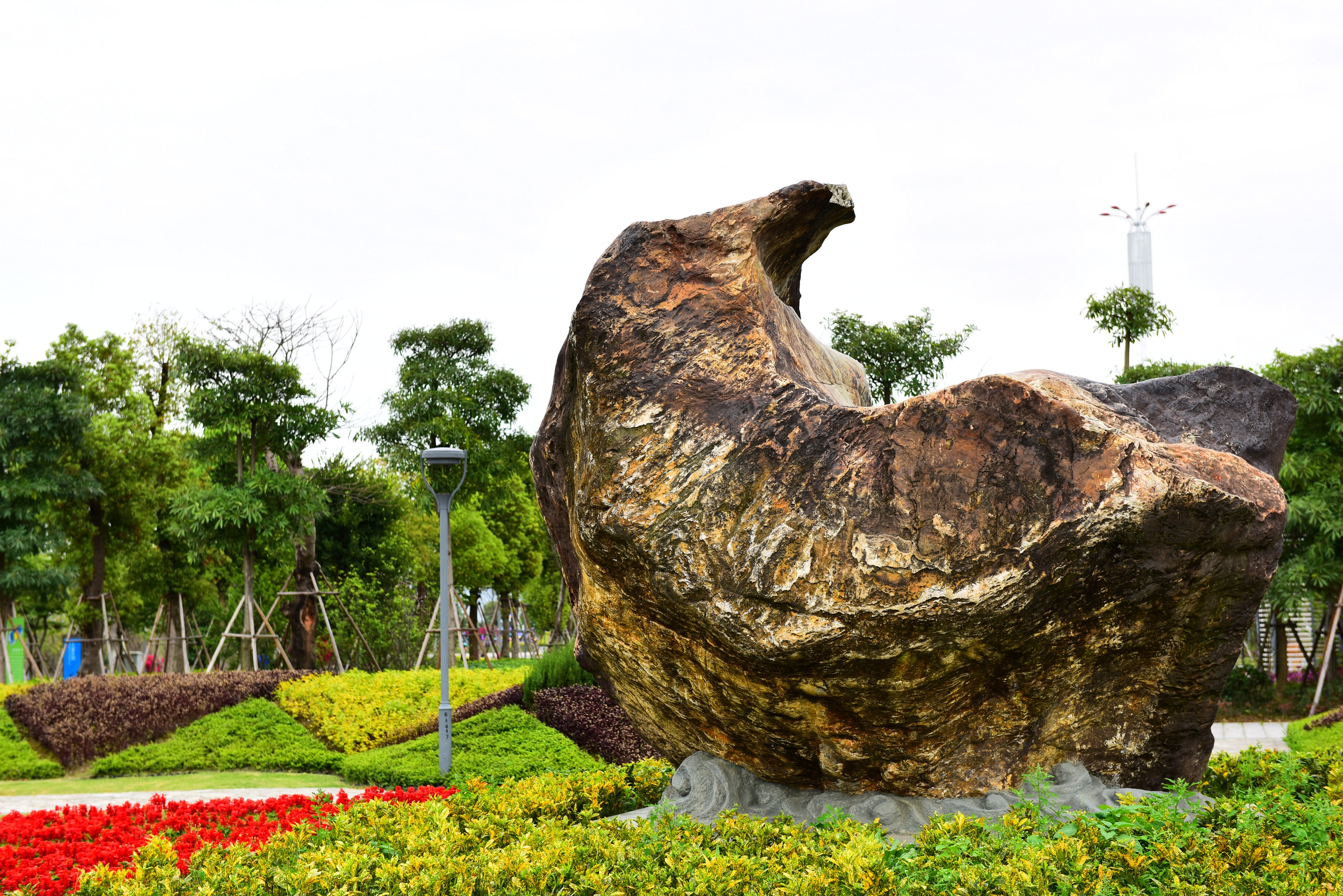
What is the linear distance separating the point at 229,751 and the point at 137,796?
1719 millimetres

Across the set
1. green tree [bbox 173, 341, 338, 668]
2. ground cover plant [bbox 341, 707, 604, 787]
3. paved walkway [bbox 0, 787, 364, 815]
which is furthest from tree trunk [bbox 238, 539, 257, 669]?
paved walkway [bbox 0, 787, 364, 815]

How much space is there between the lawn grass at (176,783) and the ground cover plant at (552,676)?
2.33 metres

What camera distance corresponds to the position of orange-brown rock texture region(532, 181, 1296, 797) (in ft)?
12.5

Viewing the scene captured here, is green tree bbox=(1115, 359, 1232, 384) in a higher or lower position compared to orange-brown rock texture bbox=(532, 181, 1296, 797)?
higher

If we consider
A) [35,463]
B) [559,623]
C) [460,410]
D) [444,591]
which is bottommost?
[559,623]

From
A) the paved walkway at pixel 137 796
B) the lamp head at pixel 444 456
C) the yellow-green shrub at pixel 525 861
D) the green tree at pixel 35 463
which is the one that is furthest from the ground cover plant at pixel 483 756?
the green tree at pixel 35 463

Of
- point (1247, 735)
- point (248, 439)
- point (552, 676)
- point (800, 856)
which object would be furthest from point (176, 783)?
point (1247, 735)

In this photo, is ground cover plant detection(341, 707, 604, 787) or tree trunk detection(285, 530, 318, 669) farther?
tree trunk detection(285, 530, 318, 669)

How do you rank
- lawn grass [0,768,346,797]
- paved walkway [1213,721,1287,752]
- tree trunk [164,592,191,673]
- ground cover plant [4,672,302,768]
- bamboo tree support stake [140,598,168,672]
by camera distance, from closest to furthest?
lawn grass [0,768,346,797] → ground cover plant [4,672,302,768] → paved walkway [1213,721,1287,752] → bamboo tree support stake [140,598,168,672] → tree trunk [164,592,191,673]

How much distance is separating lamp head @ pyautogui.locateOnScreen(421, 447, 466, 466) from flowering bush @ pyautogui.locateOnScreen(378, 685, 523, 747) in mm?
3345

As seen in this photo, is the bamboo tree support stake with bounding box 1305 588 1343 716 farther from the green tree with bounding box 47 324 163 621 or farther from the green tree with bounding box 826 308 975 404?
the green tree with bounding box 47 324 163 621

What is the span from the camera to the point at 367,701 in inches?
507

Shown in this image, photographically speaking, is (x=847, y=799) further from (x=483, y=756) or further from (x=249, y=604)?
(x=249, y=604)

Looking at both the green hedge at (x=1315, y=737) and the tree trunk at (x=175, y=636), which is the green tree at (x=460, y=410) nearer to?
the tree trunk at (x=175, y=636)
